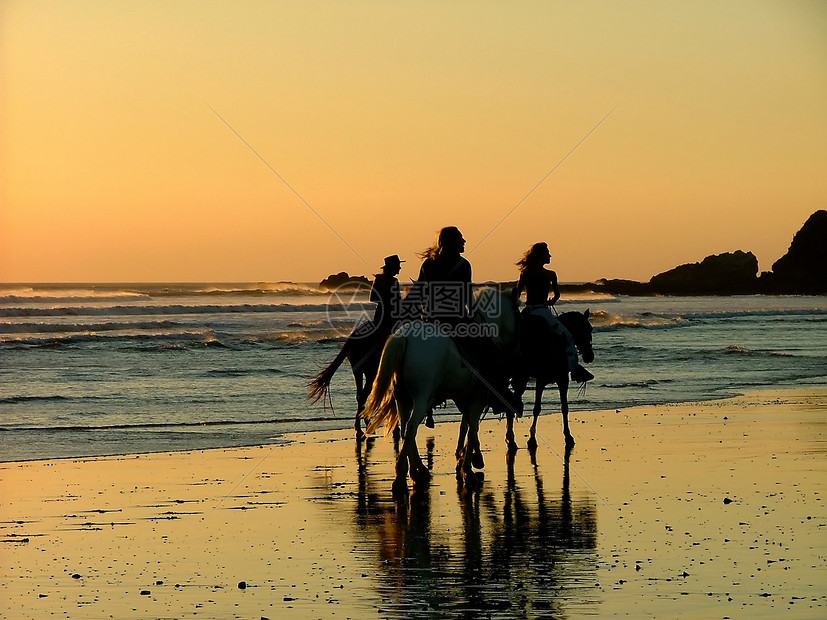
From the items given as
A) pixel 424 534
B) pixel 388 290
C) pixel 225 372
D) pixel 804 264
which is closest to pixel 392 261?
pixel 388 290

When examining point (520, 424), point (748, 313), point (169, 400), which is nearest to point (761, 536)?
point (520, 424)

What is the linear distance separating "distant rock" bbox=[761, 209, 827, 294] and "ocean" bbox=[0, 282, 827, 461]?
66.9 metres

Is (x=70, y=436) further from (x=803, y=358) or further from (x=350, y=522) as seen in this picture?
(x=803, y=358)

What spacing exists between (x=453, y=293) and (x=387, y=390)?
108 centimetres

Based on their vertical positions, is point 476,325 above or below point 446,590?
above

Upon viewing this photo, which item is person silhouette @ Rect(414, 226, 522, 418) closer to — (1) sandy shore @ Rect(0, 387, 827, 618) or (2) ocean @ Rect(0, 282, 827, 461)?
(1) sandy shore @ Rect(0, 387, 827, 618)

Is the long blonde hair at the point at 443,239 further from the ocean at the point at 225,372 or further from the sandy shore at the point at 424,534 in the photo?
the ocean at the point at 225,372

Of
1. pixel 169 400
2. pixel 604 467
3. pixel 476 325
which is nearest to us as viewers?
pixel 476 325

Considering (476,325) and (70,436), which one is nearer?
(476,325)

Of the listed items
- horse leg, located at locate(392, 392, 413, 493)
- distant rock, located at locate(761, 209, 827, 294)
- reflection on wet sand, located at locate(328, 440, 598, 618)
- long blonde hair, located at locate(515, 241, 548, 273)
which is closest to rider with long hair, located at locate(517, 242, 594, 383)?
long blonde hair, located at locate(515, 241, 548, 273)

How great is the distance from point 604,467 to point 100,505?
16.4 feet

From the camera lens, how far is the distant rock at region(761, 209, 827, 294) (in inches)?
4631

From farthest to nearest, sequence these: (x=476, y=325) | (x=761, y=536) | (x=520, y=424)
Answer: (x=520, y=424) < (x=476, y=325) < (x=761, y=536)

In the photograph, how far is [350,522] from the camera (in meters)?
9.20
